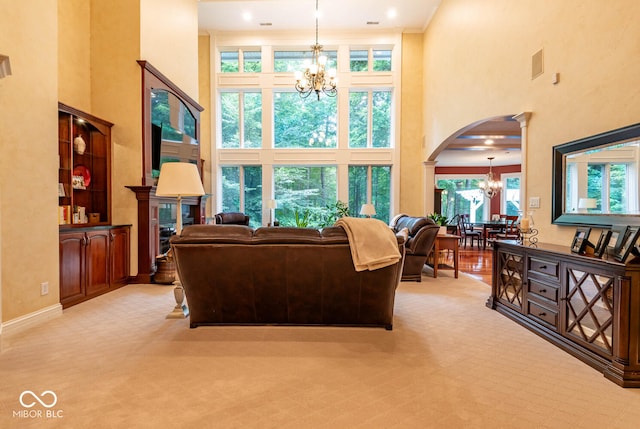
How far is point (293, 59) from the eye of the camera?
9023 millimetres

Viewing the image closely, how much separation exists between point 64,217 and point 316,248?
138 inches

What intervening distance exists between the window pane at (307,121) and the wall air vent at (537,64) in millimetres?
5537

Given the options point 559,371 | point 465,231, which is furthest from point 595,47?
point 465,231

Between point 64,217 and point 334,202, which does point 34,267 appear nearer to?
point 64,217

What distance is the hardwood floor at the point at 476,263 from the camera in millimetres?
5523

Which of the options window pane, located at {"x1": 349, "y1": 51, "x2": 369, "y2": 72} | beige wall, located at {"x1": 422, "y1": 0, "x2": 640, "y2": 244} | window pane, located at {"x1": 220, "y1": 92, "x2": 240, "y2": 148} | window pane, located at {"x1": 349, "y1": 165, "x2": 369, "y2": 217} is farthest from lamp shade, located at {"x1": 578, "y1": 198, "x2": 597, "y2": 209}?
window pane, located at {"x1": 220, "y1": 92, "x2": 240, "y2": 148}

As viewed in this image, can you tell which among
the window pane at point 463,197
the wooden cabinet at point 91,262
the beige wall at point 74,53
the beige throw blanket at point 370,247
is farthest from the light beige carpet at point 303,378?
the window pane at point 463,197

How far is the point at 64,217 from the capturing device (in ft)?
13.8

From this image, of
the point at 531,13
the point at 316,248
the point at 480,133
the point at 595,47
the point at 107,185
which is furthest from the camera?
the point at 480,133

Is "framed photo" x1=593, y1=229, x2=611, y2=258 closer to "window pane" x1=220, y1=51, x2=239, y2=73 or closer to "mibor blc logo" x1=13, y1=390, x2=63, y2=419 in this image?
"mibor blc logo" x1=13, y1=390, x2=63, y2=419

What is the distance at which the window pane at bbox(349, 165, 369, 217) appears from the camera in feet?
29.8

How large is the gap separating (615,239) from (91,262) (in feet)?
17.5

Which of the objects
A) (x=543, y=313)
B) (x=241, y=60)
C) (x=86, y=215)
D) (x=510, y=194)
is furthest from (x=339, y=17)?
(x=510, y=194)

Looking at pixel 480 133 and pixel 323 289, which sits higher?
pixel 480 133
